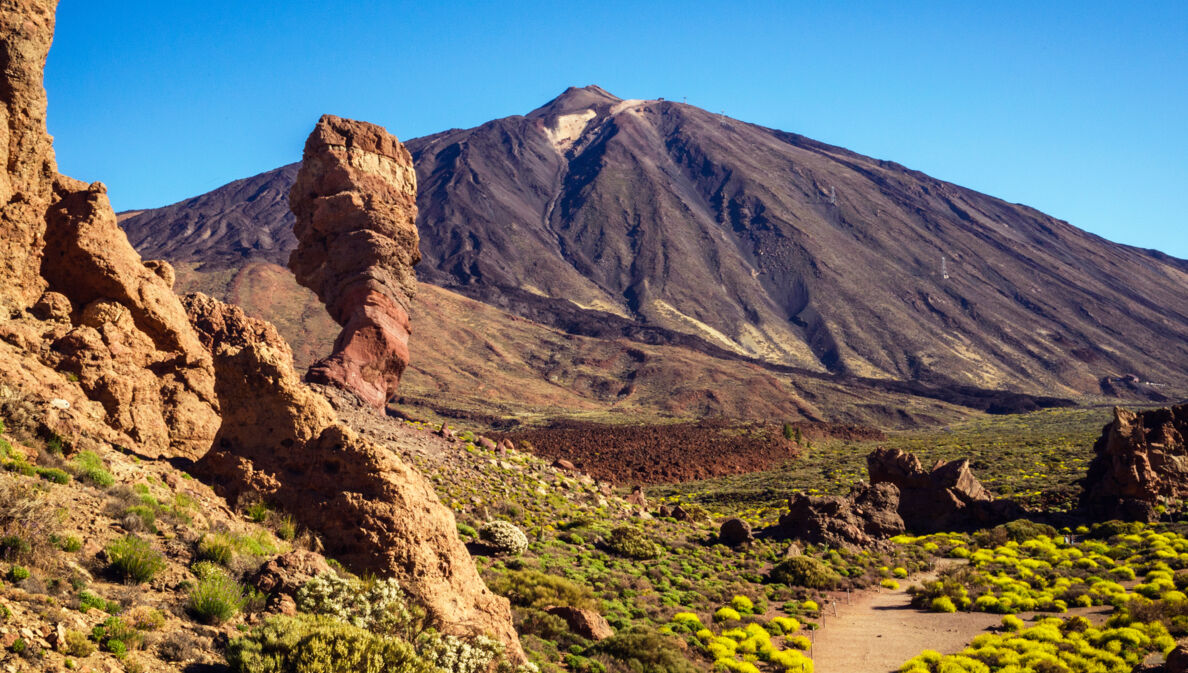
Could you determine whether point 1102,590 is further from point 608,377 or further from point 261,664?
point 608,377

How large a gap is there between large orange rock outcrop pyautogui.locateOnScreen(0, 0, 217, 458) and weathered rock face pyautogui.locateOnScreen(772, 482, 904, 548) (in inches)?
817

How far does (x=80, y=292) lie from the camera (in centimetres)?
1419

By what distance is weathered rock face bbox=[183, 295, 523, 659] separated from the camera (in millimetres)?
10445

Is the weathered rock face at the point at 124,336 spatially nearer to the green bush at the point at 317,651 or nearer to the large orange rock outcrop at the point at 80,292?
the large orange rock outcrop at the point at 80,292

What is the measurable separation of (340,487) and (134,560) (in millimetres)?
3638

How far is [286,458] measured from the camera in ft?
41.0

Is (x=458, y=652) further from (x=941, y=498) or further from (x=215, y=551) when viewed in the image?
(x=941, y=498)

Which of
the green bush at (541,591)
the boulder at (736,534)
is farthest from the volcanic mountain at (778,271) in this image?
the green bush at (541,591)

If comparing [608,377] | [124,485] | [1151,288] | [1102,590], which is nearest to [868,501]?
[1102,590]

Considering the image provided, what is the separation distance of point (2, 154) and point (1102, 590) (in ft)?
87.1

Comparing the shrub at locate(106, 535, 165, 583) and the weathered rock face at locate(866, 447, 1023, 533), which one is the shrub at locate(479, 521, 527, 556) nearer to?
the shrub at locate(106, 535, 165, 583)

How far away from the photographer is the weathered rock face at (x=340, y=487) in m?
10.4

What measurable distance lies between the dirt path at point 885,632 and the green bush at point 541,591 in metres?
5.03

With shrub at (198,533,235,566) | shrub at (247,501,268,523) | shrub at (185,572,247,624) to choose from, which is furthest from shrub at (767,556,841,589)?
shrub at (185,572,247,624)
